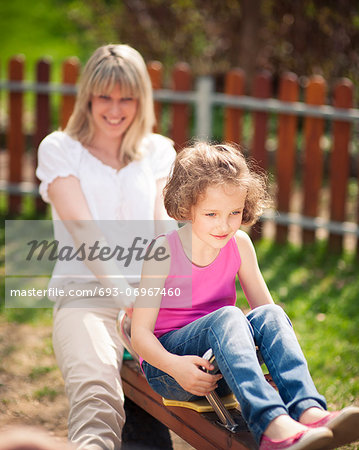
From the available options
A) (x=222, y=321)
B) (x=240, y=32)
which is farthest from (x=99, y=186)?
(x=240, y=32)

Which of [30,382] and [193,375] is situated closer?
[193,375]

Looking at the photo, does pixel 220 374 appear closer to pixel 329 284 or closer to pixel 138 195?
pixel 138 195

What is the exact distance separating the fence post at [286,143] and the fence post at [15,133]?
8.18 ft

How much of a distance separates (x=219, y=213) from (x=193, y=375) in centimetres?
57

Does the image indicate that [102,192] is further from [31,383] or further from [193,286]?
[31,383]

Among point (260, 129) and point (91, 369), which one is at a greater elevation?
point (260, 129)

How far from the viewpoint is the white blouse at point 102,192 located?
9.87 feet

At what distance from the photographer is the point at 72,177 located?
2996 millimetres

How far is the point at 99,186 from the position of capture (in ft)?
10.0

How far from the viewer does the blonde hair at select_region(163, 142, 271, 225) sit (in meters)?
2.27

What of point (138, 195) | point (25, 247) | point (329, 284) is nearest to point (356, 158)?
point (329, 284)

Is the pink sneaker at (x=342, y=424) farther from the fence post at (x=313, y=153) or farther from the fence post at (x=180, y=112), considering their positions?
the fence post at (x=180, y=112)

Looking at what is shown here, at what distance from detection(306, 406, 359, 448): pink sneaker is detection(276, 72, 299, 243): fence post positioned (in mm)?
3820

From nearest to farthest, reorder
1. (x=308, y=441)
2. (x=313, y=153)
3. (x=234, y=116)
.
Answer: (x=308, y=441), (x=313, y=153), (x=234, y=116)
